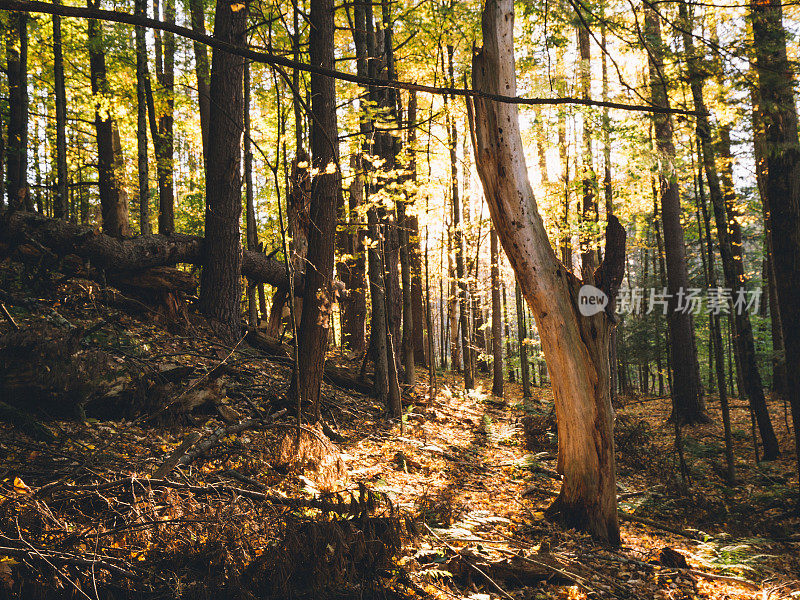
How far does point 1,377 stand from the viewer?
416 cm

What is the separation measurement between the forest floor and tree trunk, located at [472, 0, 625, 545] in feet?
1.66

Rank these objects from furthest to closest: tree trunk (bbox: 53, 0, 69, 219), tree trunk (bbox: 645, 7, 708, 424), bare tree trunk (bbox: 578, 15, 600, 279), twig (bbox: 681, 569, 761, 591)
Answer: tree trunk (bbox: 645, 7, 708, 424) → bare tree trunk (bbox: 578, 15, 600, 279) → tree trunk (bbox: 53, 0, 69, 219) → twig (bbox: 681, 569, 761, 591)

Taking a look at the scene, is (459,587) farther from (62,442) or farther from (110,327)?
(110,327)

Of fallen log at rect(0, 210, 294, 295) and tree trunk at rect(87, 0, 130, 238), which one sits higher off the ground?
tree trunk at rect(87, 0, 130, 238)

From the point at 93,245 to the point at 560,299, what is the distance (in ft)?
22.0

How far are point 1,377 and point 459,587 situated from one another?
4.39m

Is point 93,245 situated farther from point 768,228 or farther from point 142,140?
point 768,228

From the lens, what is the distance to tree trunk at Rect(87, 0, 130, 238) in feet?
35.1

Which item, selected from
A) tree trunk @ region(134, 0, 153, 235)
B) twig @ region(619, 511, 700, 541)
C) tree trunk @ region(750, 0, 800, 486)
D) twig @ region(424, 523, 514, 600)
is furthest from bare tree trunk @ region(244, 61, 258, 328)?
tree trunk @ region(750, 0, 800, 486)

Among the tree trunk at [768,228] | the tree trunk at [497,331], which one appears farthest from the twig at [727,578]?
the tree trunk at [497,331]

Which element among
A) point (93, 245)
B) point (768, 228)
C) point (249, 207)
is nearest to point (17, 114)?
point (249, 207)

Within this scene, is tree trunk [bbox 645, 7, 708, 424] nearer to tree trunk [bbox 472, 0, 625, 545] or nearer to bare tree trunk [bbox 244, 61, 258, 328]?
tree trunk [bbox 472, 0, 625, 545]

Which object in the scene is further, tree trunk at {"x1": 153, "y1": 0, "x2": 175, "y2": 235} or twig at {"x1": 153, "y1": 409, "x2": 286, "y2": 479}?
tree trunk at {"x1": 153, "y1": 0, "x2": 175, "y2": 235}

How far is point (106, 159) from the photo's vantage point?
11.7m
